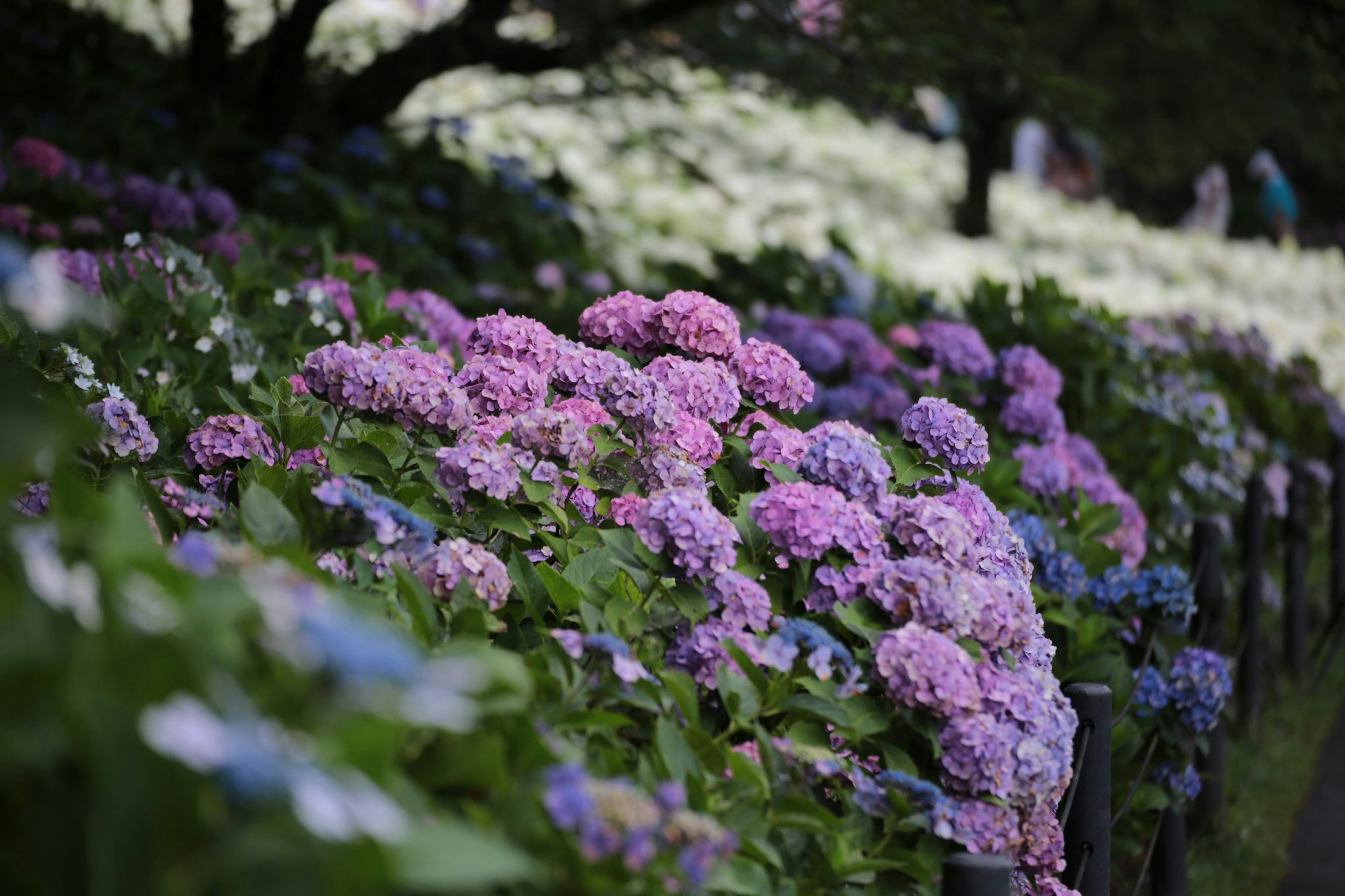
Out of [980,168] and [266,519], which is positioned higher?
[266,519]

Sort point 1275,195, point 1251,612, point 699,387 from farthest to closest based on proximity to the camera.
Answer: point 1275,195 < point 1251,612 < point 699,387

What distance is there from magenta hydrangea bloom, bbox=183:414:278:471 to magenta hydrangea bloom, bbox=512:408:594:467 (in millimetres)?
436

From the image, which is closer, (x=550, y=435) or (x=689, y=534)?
(x=689, y=534)

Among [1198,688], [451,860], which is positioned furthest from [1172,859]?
[451,860]

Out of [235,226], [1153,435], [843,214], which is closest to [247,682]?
[235,226]

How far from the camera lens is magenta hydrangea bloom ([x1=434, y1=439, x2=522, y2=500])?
7.14 ft

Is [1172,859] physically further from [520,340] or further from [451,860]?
[451,860]

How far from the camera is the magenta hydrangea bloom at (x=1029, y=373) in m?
4.32

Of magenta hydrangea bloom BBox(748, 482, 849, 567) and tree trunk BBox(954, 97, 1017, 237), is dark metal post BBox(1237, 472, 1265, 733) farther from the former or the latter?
tree trunk BBox(954, 97, 1017, 237)

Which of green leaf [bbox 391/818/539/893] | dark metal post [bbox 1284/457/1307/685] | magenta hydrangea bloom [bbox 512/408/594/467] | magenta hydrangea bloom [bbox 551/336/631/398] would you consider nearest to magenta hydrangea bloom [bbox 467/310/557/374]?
magenta hydrangea bloom [bbox 551/336/631/398]

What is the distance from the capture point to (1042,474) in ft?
13.0

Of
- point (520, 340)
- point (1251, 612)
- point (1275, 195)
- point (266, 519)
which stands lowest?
point (1275, 195)

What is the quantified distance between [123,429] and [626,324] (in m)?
1.02

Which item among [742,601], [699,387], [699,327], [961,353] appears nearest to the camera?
[742,601]
